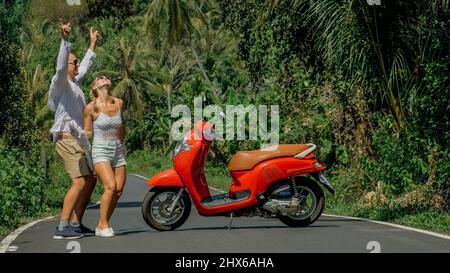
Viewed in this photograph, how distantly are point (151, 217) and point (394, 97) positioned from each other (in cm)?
656

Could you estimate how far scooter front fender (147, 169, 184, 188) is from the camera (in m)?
10.2

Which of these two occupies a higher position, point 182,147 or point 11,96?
point 11,96

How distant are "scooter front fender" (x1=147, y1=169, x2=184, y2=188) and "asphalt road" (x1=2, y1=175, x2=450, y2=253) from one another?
531 millimetres

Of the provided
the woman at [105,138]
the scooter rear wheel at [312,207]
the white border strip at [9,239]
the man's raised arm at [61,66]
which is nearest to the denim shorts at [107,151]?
the woman at [105,138]

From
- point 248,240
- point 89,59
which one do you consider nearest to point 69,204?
point 89,59

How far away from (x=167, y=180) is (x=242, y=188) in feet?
3.12

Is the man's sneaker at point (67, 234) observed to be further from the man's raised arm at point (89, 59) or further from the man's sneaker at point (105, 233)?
the man's raised arm at point (89, 59)

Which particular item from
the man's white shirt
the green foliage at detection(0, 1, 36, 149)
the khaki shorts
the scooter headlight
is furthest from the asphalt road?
the green foliage at detection(0, 1, 36, 149)

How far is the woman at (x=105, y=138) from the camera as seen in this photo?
9.45m

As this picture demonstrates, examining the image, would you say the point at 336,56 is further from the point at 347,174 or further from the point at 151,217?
the point at 151,217

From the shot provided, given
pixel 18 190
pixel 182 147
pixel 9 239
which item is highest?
pixel 182 147

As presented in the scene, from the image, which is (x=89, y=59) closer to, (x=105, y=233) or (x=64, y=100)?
(x=64, y=100)

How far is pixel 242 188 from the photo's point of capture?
34.9ft

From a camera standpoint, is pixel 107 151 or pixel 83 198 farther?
pixel 83 198
